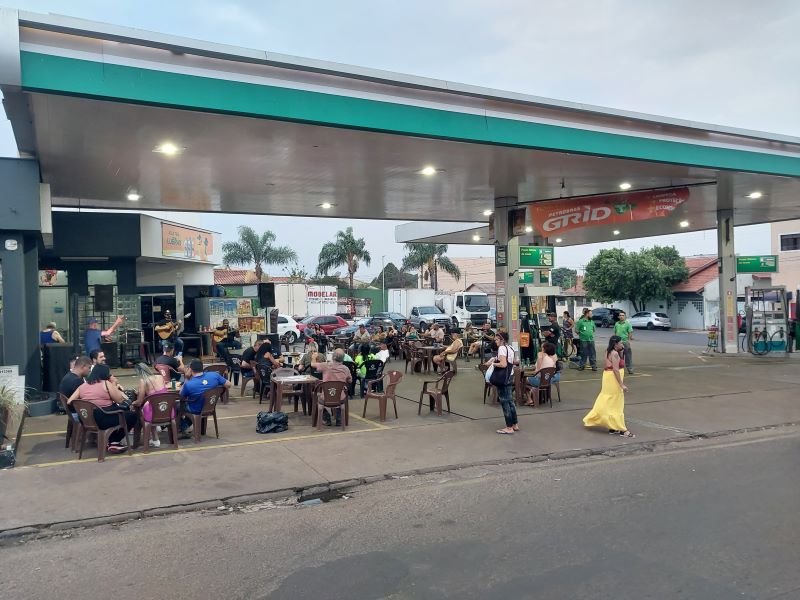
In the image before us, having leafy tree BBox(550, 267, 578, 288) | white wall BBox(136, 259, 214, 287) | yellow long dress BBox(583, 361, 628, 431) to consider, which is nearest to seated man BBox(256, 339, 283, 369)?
yellow long dress BBox(583, 361, 628, 431)

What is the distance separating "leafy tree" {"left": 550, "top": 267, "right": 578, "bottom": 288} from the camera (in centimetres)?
7225

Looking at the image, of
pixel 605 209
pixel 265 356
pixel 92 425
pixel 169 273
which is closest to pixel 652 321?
pixel 605 209

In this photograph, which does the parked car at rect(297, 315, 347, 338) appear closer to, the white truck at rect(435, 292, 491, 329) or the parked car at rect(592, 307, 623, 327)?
the white truck at rect(435, 292, 491, 329)

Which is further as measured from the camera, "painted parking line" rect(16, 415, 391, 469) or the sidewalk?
"painted parking line" rect(16, 415, 391, 469)

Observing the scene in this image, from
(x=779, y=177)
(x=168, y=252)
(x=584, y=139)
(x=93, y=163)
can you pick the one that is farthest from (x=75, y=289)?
(x=779, y=177)

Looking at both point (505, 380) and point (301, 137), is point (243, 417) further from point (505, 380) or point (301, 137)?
point (301, 137)

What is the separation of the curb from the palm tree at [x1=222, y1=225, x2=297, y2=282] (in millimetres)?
45678

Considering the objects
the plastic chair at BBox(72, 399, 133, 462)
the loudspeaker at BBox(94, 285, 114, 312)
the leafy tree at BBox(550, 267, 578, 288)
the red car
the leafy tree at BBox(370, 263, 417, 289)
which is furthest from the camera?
the leafy tree at BBox(370, 263, 417, 289)

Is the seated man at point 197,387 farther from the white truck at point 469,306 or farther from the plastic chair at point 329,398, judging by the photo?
the white truck at point 469,306

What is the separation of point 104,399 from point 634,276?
42023mm

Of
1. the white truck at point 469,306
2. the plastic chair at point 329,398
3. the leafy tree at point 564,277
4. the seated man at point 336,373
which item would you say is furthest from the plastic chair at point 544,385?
the leafy tree at point 564,277

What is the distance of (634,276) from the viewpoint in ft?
147

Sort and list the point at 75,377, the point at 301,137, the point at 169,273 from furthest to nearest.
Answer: the point at 169,273
the point at 301,137
the point at 75,377

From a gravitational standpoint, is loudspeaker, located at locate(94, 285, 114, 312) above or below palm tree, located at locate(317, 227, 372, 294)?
below
